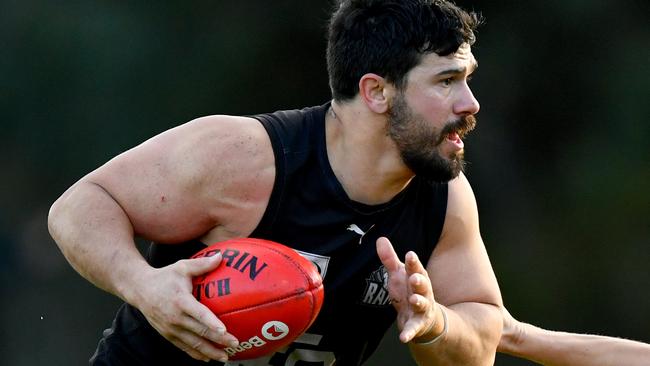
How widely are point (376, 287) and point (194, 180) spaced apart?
2.48 ft

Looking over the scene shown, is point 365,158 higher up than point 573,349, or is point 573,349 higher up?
point 365,158

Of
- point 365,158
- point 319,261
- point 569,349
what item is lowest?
point 569,349

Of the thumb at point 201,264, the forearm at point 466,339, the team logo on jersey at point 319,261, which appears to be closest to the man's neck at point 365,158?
the team logo on jersey at point 319,261

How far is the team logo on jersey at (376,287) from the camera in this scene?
3.68 m

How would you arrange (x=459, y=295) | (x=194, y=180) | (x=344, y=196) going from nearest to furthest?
(x=194, y=180) → (x=344, y=196) → (x=459, y=295)

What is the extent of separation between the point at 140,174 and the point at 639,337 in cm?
376

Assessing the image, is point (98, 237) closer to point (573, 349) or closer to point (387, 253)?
point (387, 253)

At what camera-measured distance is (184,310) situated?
2.98 meters

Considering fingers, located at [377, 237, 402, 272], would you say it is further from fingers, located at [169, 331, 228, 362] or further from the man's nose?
the man's nose

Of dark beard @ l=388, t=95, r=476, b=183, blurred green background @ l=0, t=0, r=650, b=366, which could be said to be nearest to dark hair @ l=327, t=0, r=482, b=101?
dark beard @ l=388, t=95, r=476, b=183

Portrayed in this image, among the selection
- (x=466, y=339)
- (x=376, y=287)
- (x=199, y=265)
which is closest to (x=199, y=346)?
(x=199, y=265)

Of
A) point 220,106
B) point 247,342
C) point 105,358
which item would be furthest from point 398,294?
point 220,106

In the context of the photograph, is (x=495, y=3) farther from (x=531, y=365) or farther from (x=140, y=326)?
(x=140, y=326)

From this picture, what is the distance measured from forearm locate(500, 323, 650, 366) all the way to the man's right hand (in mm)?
1484
